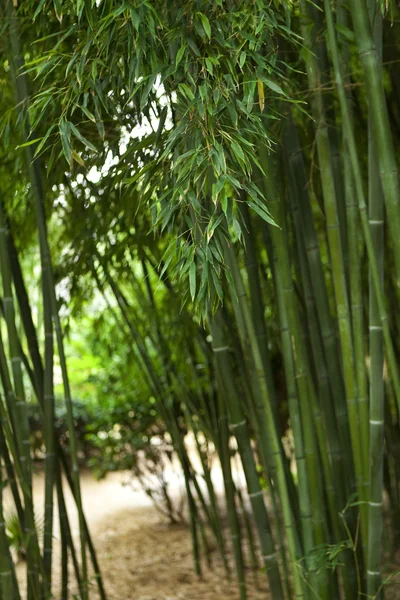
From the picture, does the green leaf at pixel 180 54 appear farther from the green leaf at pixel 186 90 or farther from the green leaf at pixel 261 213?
the green leaf at pixel 261 213

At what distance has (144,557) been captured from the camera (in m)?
4.34

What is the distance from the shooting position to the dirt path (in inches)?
144

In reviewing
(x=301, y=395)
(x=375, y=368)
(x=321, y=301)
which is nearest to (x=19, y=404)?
(x=301, y=395)

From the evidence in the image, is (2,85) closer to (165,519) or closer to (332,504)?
(332,504)

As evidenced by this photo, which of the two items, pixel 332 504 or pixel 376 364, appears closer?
pixel 376 364

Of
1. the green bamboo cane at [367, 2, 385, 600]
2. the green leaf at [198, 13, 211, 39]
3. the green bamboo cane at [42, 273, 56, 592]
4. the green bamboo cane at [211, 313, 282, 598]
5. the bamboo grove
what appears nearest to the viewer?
the green leaf at [198, 13, 211, 39]

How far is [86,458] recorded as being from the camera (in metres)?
7.75

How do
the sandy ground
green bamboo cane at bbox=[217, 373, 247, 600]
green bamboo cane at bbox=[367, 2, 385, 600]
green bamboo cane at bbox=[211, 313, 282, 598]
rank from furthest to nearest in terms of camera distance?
the sandy ground
green bamboo cane at bbox=[217, 373, 247, 600]
green bamboo cane at bbox=[211, 313, 282, 598]
green bamboo cane at bbox=[367, 2, 385, 600]


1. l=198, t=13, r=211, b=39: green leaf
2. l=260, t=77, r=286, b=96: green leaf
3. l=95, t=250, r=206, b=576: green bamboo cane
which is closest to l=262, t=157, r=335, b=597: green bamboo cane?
l=260, t=77, r=286, b=96: green leaf

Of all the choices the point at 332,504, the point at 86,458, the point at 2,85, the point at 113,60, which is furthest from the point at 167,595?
the point at 86,458

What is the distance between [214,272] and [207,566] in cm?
292

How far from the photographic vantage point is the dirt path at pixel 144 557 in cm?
366

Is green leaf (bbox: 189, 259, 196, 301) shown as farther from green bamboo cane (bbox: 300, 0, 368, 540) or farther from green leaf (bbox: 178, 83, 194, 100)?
green bamboo cane (bbox: 300, 0, 368, 540)

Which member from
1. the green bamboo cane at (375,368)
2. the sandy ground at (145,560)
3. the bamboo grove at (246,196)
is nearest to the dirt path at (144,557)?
the sandy ground at (145,560)
